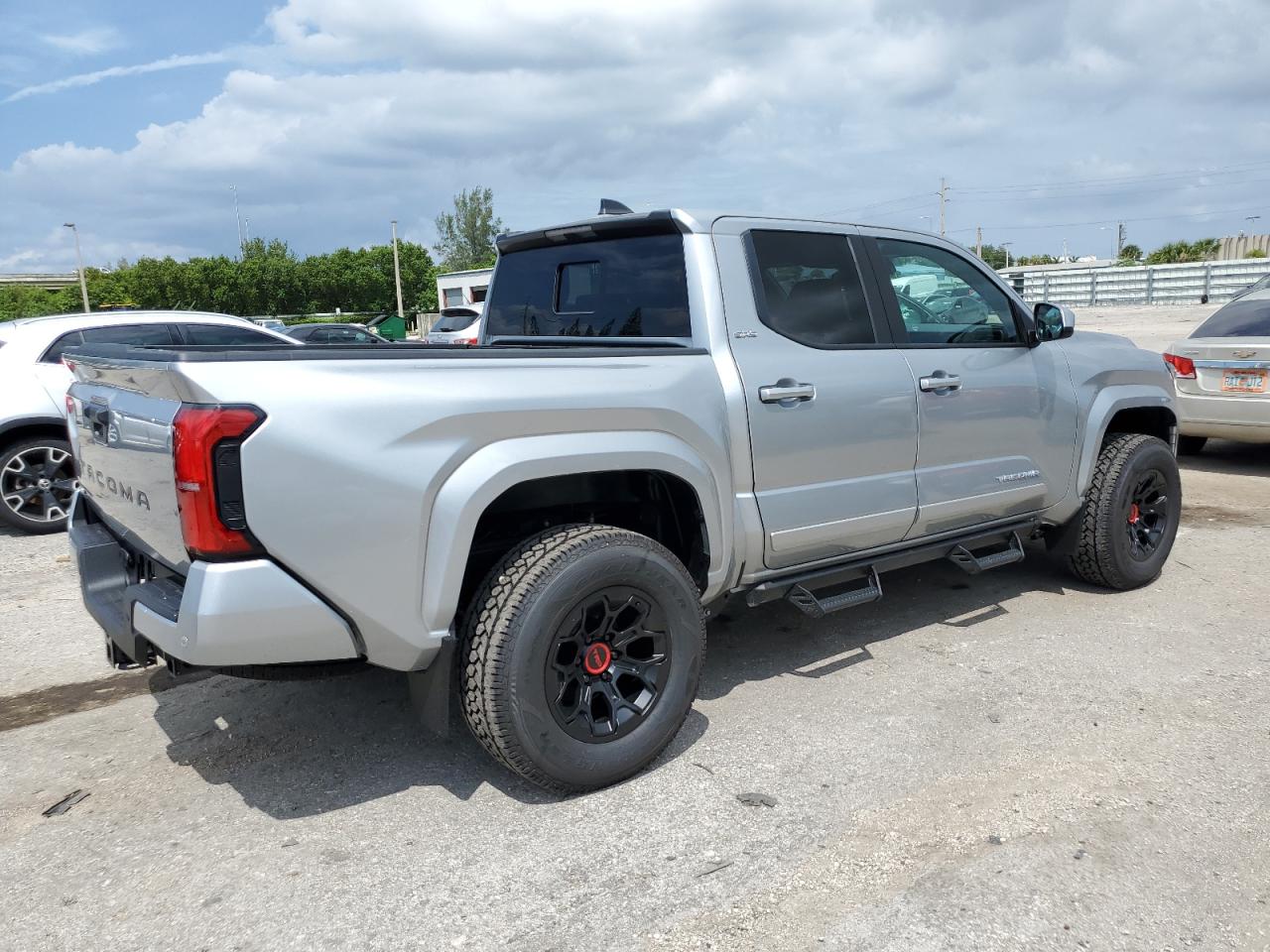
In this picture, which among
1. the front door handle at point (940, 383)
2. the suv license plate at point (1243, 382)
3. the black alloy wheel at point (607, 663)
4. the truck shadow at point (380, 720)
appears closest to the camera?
the black alloy wheel at point (607, 663)

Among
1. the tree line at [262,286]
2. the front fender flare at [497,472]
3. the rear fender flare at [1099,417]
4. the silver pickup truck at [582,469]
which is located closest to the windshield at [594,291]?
the silver pickup truck at [582,469]

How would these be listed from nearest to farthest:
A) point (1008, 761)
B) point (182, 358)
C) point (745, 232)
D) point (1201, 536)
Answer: point (182, 358), point (1008, 761), point (745, 232), point (1201, 536)

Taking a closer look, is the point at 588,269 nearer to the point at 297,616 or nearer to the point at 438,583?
the point at 438,583

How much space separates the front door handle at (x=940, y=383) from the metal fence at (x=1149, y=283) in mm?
32312

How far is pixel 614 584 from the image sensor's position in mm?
3188

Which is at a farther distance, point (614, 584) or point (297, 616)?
point (614, 584)

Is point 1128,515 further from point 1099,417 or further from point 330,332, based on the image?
point 330,332

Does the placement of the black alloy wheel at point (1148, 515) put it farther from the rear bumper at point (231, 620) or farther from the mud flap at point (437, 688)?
the rear bumper at point (231, 620)

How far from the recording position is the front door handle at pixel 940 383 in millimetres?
4199

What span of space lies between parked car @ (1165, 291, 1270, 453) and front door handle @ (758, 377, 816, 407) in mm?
5633

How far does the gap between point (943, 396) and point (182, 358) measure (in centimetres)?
301

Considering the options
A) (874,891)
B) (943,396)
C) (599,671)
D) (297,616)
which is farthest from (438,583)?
(943,396)

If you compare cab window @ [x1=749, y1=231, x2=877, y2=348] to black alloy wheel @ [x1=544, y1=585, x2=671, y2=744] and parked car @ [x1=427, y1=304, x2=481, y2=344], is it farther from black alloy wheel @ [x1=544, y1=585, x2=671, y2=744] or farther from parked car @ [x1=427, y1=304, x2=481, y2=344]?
parked car @ [x1=427, y1=304, x2=481, y2=344]

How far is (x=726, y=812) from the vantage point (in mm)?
3141
